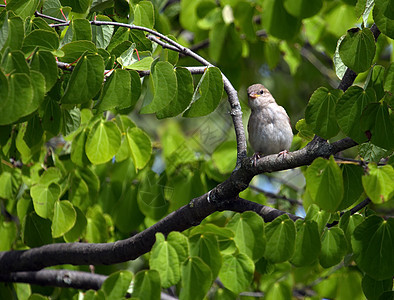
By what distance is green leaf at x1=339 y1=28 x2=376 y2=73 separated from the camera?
193 cm

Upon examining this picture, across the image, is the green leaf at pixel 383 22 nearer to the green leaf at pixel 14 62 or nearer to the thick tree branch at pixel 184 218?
the thick tree branch at pixel 184 218

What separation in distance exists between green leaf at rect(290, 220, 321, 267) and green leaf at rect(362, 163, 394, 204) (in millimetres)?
346

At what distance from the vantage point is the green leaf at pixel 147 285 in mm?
2070

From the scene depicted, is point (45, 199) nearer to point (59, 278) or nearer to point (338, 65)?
point (59, 278)

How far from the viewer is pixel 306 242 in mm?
2322

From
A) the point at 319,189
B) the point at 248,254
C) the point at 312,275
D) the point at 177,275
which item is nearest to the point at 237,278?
the point at 248,254

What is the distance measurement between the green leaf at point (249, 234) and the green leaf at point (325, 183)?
1.01ft

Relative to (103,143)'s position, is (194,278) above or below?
below

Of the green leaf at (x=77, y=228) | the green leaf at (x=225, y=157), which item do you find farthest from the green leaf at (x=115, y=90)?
the green leaf at (x=225, y=157)

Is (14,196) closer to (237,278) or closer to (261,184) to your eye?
(237,278)

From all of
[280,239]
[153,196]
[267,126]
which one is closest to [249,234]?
[280,239]

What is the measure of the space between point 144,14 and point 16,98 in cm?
80

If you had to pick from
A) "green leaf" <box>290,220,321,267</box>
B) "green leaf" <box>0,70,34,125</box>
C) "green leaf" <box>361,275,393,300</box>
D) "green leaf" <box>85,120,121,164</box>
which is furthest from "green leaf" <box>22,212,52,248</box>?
"green leaf" <box>361,275,393,300</box>

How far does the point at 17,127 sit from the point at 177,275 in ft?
4.31
